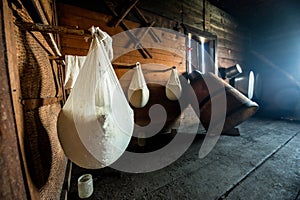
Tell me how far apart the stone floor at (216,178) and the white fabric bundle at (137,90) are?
0.85m

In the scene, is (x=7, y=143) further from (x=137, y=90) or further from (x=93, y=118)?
(x=137, y=90)

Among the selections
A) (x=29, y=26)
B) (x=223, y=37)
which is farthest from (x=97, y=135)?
(x=223, y=37)

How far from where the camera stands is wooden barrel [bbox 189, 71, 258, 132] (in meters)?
2.14

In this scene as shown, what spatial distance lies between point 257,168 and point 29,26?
7.08 feet

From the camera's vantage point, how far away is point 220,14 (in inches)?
147

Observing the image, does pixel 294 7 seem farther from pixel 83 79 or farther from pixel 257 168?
pixel 83 79

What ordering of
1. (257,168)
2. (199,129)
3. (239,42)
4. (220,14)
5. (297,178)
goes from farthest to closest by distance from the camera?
(239,42), (220,14), (199,129), (257,168), (297,178)

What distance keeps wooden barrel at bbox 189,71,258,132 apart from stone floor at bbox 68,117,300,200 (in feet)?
1.38

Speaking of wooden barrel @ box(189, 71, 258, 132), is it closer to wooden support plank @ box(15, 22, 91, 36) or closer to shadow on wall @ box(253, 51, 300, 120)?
wooden support plank @ box(15, 22, 91, 36)

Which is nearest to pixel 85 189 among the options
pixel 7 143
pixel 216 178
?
pixel 7 143

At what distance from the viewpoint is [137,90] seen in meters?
1.99

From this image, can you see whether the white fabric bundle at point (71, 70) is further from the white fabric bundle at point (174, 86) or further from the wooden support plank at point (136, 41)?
the white fabric bundle at point (174, 86)

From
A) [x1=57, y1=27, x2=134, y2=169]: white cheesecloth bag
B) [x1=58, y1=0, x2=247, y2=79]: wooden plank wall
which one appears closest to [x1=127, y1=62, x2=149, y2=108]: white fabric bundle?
[x1=58, y1=0, x2=247, y2=79]: wooden plank wall

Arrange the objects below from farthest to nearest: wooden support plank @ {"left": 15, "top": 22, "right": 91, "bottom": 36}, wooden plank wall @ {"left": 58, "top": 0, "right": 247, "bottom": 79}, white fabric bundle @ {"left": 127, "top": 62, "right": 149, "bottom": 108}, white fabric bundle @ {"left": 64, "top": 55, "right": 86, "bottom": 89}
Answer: white fabric bundle @ {"left": 127, "top": 62, "right": 149, "bottom": 108}, wooden plank wall @ {"left": 58, "top": 0, "right": 247, "bottom": 79}, white fabric bundle @ {"left": 64, "top": 55, "right": 86, "bottom": 89}, wooden support plank @ {"left": 15, "top": 22, "right": 91, "bottom": 36}
